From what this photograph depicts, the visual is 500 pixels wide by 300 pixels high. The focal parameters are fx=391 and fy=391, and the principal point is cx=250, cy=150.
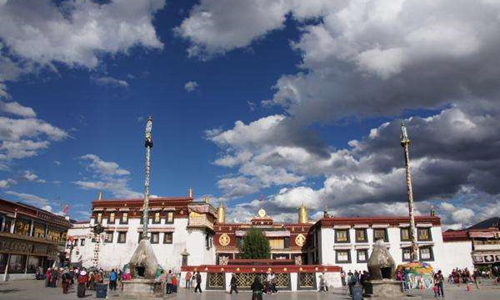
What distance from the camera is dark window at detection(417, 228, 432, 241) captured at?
5316 cm

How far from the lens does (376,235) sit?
54031mm

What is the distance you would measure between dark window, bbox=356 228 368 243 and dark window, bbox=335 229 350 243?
4.66ft

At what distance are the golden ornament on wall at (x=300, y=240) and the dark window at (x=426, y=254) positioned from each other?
1751 centimetres

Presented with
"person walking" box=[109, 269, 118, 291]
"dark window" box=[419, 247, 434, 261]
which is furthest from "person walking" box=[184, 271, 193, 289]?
"dark window" box=[419, 247, 434, 261]

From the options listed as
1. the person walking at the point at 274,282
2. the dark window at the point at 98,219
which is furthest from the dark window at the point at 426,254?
the dark window at the point at 98,219

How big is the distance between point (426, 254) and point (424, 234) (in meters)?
2.66

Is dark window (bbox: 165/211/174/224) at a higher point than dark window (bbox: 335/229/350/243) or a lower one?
higher

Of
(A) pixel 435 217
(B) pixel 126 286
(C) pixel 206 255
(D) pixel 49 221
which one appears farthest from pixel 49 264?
(A) pixel 435 217

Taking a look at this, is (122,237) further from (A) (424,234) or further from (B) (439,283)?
(B) (439,283)

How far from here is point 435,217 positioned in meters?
53.7

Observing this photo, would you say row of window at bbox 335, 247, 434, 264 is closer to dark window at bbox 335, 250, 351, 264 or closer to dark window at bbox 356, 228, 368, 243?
dark window at bbox 335, 250, 351, 264

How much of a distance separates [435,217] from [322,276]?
83.4 ft

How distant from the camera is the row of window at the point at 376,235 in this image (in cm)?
5331

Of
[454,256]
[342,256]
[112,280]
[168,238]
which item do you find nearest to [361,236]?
[342,256]
